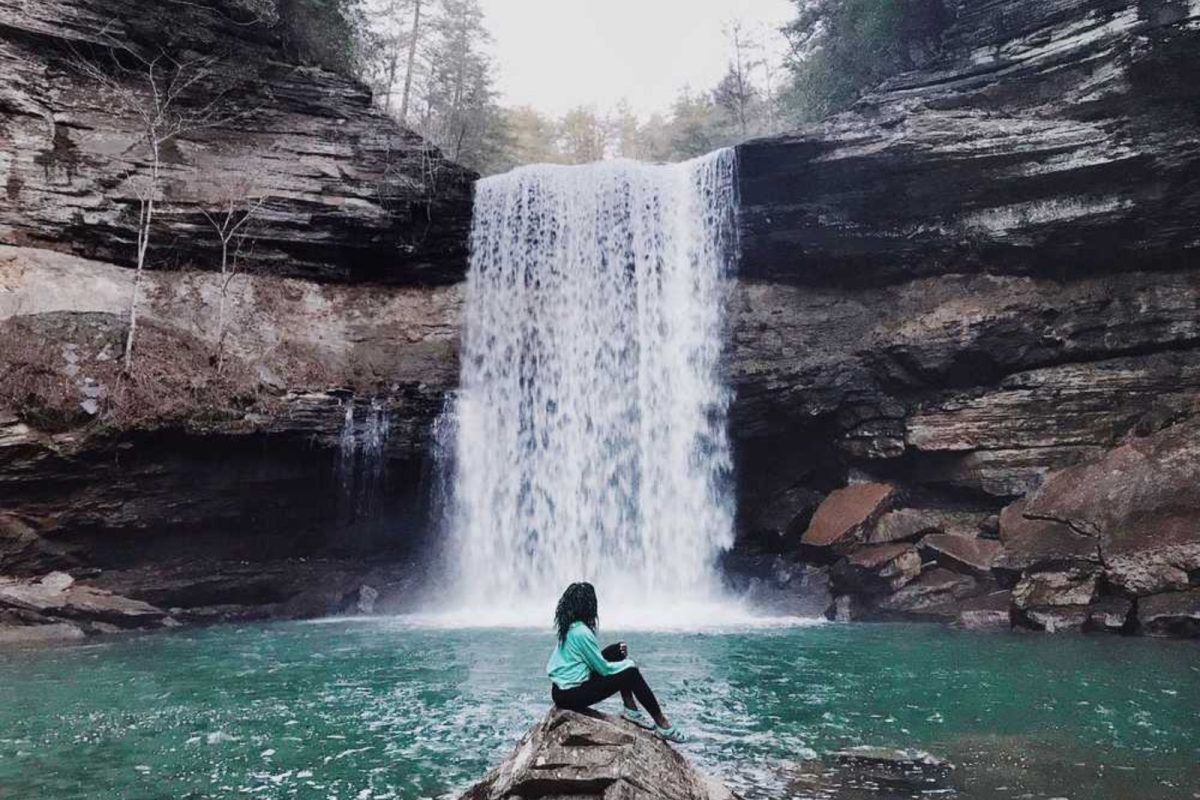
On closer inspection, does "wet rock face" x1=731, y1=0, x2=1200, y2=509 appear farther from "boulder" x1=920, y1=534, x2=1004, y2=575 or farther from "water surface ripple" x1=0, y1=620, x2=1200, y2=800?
"water surface ripple" x1=0, y1=620, x2=1200, y2=800

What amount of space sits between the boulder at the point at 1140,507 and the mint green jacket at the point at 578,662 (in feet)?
38.6

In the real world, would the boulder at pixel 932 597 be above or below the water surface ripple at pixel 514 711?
above

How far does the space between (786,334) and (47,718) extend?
53.2 feet

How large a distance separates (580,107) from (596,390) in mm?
36321

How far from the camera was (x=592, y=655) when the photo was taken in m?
5.27

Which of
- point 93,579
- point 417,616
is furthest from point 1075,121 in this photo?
point 93,579

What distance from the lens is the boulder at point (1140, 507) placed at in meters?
13.2

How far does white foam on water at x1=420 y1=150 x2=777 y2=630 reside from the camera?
18078 millimetres

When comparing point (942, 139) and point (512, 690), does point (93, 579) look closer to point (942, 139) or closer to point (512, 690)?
point (512, 690)

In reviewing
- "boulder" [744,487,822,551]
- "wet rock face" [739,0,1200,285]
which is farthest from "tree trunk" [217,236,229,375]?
"boulder" [744,487,822,551]

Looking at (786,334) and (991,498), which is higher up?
(786,334)

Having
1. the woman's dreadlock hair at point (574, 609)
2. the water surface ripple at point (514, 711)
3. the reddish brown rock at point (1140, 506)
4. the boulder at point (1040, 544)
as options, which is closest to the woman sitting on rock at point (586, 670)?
the woman's dreadlock hair at point (574, 609)

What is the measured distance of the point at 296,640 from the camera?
13336mm

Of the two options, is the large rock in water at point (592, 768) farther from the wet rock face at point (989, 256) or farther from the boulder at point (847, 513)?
the wet rock face at point (989, 256)
